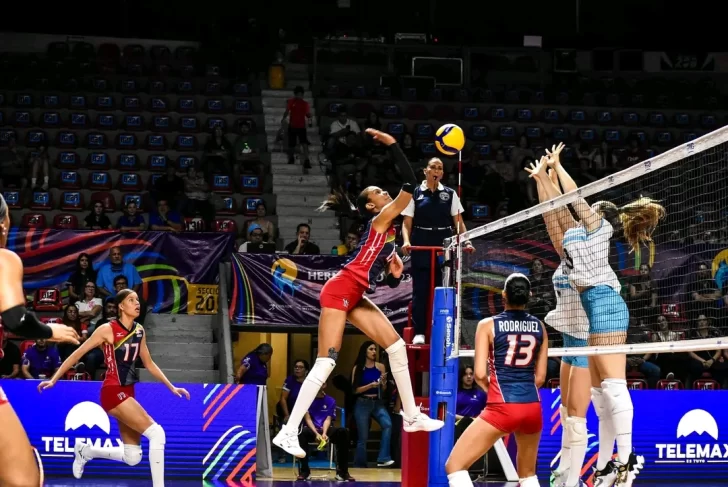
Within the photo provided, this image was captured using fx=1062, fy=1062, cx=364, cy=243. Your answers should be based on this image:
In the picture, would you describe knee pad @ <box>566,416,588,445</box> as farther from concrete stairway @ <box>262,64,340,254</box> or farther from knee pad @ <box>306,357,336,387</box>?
concrete stairway @ <box>262,64,340,254</box>

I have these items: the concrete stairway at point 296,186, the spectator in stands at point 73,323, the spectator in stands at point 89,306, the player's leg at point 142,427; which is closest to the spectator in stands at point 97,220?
the spectator in stands at point 89,306

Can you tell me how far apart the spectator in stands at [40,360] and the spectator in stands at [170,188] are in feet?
15.8

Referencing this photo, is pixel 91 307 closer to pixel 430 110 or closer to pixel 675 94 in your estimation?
pixel 430 110

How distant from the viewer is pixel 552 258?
16.4 meters

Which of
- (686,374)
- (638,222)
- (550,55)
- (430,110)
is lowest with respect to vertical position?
(686,374)

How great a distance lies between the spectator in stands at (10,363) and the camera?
1592cm

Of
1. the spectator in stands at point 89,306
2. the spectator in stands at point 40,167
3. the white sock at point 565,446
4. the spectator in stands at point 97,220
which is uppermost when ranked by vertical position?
the spectator in stands at point 40,167

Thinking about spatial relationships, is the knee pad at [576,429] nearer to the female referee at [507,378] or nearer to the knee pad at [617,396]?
the knee pad at [617,396]

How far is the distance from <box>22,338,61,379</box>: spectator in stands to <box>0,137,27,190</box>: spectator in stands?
19.0ft

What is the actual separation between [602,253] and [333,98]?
57.5ft

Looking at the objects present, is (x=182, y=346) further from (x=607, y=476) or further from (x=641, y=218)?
(x=641, y=218)

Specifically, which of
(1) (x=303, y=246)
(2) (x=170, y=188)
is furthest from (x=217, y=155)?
(1) (x=303, y=246)

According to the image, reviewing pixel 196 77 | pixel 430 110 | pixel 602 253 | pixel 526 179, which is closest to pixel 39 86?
pixel 196 77

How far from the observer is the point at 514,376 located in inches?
333
